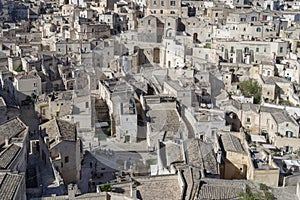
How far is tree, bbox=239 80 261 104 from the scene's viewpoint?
1842cm

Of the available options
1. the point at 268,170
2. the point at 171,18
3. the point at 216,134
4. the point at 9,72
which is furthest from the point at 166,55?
the point at 268,170

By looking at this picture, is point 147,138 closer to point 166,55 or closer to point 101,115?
point 101,115

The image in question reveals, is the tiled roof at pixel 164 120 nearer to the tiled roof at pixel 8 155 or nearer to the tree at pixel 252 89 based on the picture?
the tree at pixel 252 89

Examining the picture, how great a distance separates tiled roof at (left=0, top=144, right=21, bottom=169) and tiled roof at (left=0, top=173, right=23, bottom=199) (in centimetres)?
70

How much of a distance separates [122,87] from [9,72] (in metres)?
5.25

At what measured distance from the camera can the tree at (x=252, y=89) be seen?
18.4 metres

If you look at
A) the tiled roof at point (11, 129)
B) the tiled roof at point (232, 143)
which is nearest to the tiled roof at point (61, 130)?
the tiled roof at point (11, 129)

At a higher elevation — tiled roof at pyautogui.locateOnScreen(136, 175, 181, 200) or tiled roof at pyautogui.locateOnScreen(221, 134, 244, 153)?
tiled roof at pyautogui.locateOnScreen(221, 134, 244, 153)

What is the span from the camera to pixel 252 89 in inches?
736

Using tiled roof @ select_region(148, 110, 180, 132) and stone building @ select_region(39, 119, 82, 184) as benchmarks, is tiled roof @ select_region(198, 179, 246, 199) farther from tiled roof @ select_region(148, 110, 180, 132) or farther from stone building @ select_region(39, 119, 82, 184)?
tiled roof @ select_region(148, 110, 180, 132)

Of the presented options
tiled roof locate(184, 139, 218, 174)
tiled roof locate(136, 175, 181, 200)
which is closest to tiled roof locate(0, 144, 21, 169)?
tiled roof locate(136, 175, 181, 200)

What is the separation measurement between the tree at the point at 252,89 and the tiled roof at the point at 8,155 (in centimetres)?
1015

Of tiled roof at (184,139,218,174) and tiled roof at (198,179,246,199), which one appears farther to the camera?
tiled roof at (184,139,218,174)

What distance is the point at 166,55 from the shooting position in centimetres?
2233
